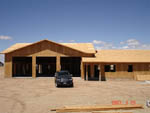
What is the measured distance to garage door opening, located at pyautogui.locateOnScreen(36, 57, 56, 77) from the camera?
41.1m

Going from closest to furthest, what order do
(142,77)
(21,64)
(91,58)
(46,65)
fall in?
(142,77), (91,58), (21,64), (46,65)

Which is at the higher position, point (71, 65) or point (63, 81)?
point (71, 65)

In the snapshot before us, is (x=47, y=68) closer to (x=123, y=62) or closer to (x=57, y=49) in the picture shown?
(x=57, y=49)

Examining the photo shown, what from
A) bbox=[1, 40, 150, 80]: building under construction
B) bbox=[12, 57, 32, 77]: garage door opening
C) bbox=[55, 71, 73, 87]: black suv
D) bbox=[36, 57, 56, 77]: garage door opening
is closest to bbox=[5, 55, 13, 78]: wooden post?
bbox=[1, 40, 150, 80]: building under construction

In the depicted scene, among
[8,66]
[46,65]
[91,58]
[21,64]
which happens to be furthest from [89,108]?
[46,65]

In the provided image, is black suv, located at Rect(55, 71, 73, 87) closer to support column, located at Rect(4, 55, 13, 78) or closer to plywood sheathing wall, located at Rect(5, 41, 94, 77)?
plywood sheathing wall, located at Rect(5, 41, 94, 77)

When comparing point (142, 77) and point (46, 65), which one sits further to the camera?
point (46, 65)

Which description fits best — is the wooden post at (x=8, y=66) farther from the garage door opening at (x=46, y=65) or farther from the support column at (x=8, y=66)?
the garage door opening at (x=46, y=65)

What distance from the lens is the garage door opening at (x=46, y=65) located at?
41.1 metres

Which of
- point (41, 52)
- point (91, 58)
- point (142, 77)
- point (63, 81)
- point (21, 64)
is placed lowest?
point (142, 77)

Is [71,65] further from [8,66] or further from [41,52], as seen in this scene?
[8,66]

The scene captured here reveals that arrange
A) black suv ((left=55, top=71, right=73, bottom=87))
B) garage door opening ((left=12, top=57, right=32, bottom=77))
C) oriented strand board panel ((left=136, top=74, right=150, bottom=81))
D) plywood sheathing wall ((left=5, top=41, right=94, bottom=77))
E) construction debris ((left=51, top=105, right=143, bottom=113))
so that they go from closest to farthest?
construction debris ((left=51, top=105, right=143, bottom=113))
black suv ((left=55, top=71, right=73, bottom=87))
oriented strand board panel ((left=136, top=74, right=150, bottom=81))
plywood sheathing wall ((left=5, top=41, right=94, bottom=77))
garage door opening ((left=12, top=57, right=32, bottom=77))

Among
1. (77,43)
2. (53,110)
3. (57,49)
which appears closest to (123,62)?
(57,49)

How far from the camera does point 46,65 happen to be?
151 ft
